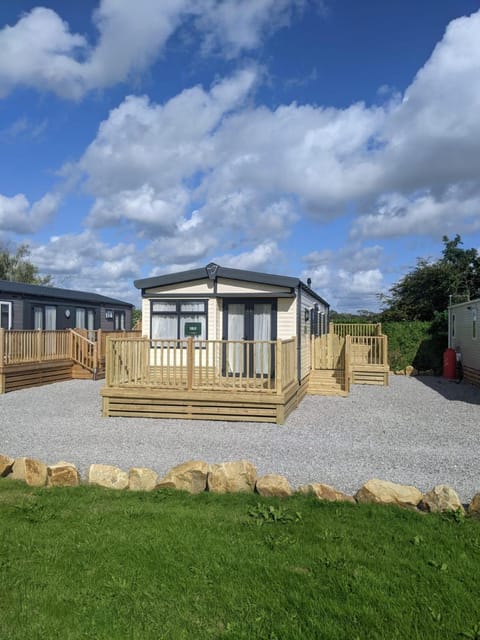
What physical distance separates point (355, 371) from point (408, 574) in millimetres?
12174

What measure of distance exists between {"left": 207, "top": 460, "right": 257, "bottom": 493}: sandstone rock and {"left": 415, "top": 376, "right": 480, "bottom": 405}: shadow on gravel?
8440 mm

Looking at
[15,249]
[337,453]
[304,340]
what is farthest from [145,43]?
[15,249]

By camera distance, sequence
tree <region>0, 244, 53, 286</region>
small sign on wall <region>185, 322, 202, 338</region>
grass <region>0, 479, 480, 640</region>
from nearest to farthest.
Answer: grass <region>0, 479, 480, 640</region>
small sign on wall <region>185, 322, 202, 338</region>
tree <region>0, 244, 53, 286</region>

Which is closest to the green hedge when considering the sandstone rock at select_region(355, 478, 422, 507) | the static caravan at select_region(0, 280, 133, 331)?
the static caravan at select_region(0, 280, 133, 331)

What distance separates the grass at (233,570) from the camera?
2354 millimetres

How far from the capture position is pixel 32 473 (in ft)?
14.9

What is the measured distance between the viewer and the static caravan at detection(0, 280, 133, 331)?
14918mm

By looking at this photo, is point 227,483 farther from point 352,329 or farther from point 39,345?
point 352,329

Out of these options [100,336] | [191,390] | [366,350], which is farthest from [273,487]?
[366,350]

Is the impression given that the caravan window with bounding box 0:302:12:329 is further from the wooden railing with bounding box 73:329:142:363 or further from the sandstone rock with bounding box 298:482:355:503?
the sandstone rock with bounding box 298:482:355:503

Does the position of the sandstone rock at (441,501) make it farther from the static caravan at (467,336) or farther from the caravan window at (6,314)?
the caravan window at (6,314)

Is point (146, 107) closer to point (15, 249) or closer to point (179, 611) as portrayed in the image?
point (179, 611)

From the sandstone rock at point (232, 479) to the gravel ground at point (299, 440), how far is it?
76 centimetres

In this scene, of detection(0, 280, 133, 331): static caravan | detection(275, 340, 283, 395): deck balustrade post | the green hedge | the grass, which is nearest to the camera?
the grass
